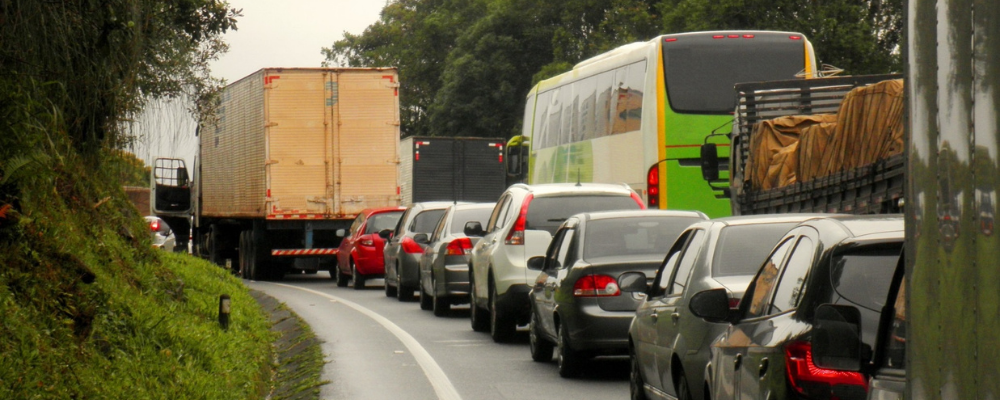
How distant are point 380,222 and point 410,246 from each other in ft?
14.4

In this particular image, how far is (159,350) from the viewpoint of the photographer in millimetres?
9586

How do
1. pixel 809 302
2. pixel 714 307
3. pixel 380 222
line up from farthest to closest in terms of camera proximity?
pixel 380 222 < pixel 714 307 < pixel 809 302

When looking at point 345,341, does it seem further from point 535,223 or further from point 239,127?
point 239,127

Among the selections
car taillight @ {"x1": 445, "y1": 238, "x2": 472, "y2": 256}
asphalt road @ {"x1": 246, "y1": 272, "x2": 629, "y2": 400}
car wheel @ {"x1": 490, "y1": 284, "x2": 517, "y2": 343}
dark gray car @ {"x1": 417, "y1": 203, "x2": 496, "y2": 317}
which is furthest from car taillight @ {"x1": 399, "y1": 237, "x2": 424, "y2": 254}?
car wheel @ {"x1": 490, "y1": 284, "x2": 517, "y2": 343}

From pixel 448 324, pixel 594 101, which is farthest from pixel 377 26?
pixel 448 324

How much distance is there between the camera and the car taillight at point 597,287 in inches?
417

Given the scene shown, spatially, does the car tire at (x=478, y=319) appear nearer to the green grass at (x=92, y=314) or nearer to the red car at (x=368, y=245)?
the green grass at (x=92, y=314)

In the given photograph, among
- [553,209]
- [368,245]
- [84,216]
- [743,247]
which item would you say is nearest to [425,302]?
[553,209]

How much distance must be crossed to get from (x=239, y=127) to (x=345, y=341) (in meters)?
17.2

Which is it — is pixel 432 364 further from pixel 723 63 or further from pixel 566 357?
pixel 723 63

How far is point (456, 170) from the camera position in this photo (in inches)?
1738

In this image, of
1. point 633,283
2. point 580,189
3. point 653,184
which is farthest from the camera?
point 653,184

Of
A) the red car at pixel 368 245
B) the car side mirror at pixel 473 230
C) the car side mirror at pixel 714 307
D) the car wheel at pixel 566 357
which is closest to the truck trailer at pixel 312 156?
the red car at pixel 368 245

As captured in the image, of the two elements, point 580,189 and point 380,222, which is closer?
point 580,189
